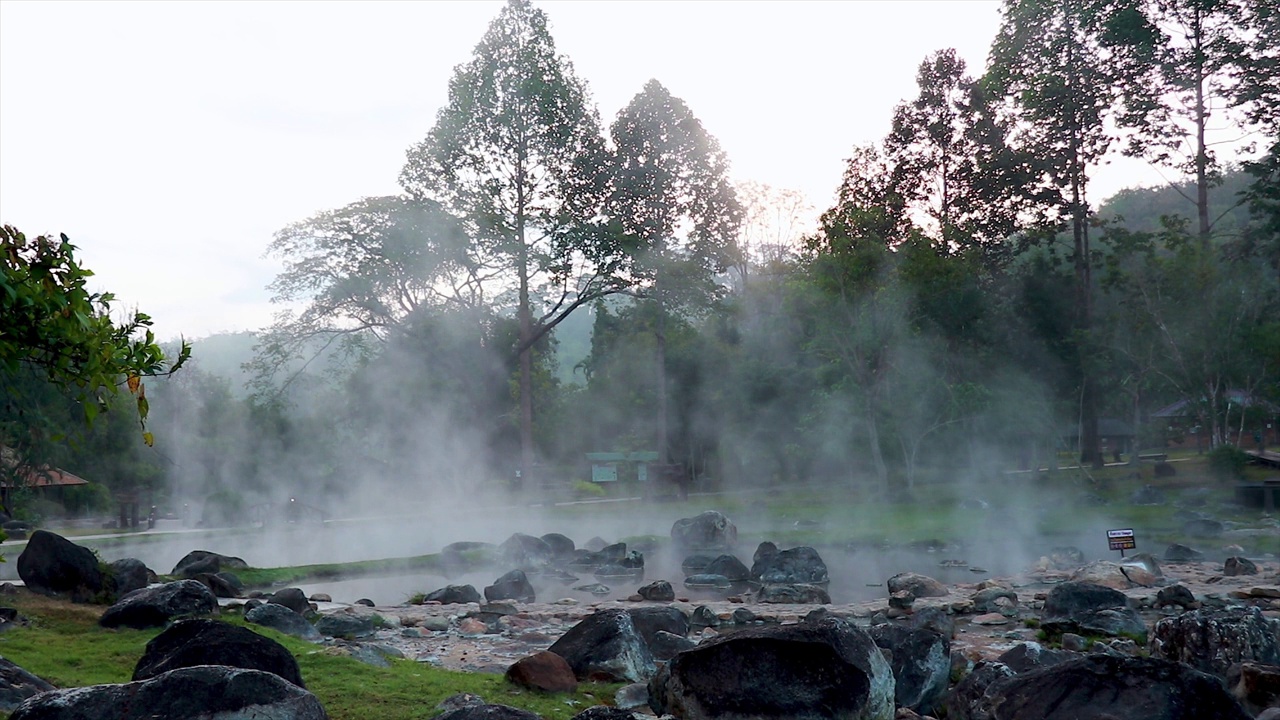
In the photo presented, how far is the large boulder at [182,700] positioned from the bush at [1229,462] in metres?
26.1

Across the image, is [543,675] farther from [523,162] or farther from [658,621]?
[523,162]

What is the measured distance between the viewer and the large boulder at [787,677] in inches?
236

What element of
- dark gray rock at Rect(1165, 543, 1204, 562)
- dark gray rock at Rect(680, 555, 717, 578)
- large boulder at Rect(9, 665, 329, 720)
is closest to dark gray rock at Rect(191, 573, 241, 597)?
dark gray rock at Rect(680, 555, 717, 578)

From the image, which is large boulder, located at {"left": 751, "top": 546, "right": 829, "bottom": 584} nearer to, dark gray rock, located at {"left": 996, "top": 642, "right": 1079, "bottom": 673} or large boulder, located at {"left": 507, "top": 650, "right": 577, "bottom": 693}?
dark gray rock, located at {"left": 996, "top": 642, "right": 1079, "bottom": 673}

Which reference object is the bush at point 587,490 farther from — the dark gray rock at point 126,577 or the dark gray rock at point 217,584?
the dark gray rock at point 126,577

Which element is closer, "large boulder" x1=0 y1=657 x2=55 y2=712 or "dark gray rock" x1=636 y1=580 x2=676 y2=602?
"large boulder" x1=0 y1=657 x2=55 y2=712

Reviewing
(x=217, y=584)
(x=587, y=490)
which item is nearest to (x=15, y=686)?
(x=217, y=584)

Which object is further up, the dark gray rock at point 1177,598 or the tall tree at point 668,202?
the tall tree at point 668,202

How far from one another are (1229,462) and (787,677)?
23.7 m

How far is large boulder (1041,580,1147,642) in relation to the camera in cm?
1018

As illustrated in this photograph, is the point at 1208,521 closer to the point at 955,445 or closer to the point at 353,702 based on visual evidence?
the point at 955,445

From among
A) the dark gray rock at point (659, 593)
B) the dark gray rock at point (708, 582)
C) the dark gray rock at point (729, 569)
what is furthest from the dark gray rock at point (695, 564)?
the dark gray rock at point (659, 593)

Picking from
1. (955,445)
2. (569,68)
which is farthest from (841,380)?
(569,68)

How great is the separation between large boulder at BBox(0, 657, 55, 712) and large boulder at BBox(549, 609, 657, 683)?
3.67 m
